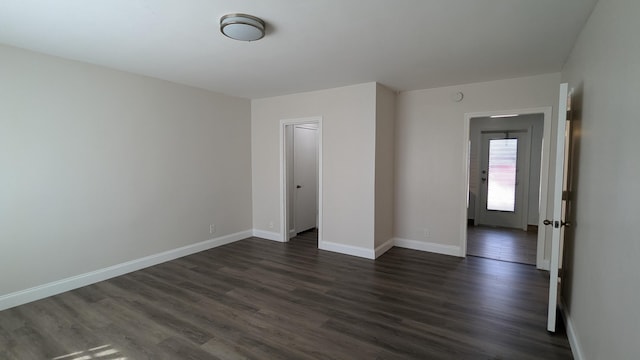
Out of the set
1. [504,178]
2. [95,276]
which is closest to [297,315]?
[95,276]

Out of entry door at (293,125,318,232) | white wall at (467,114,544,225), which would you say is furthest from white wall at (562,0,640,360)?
white wall at (467,114,544,225)

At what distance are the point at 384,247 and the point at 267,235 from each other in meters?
2.11

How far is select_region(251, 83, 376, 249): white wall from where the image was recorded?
14.2 feet

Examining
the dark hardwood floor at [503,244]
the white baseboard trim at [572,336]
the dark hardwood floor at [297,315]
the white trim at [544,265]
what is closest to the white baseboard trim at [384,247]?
the dark hardwood floor at [297,315]

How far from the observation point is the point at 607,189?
5.62ft

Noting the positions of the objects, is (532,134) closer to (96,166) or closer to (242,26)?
(242,26)

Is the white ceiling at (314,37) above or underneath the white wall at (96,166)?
above

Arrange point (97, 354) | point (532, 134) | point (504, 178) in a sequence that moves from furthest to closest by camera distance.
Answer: point (504, 178) → point (532, 134) → point (97, 354)

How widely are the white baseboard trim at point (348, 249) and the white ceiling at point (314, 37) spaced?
2416mm

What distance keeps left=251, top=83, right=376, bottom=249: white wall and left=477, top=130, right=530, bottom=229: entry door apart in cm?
388

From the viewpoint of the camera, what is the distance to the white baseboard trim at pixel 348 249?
4395 millimetres

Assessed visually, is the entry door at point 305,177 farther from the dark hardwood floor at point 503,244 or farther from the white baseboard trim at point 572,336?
the white baseboard trim at point 572,336

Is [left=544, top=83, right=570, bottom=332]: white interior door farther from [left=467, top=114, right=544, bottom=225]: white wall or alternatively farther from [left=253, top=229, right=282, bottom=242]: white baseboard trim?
[left=467, top=114, right=544, bottom=225]: white wall

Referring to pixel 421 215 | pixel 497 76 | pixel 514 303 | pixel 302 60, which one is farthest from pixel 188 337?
pixel 497 76
